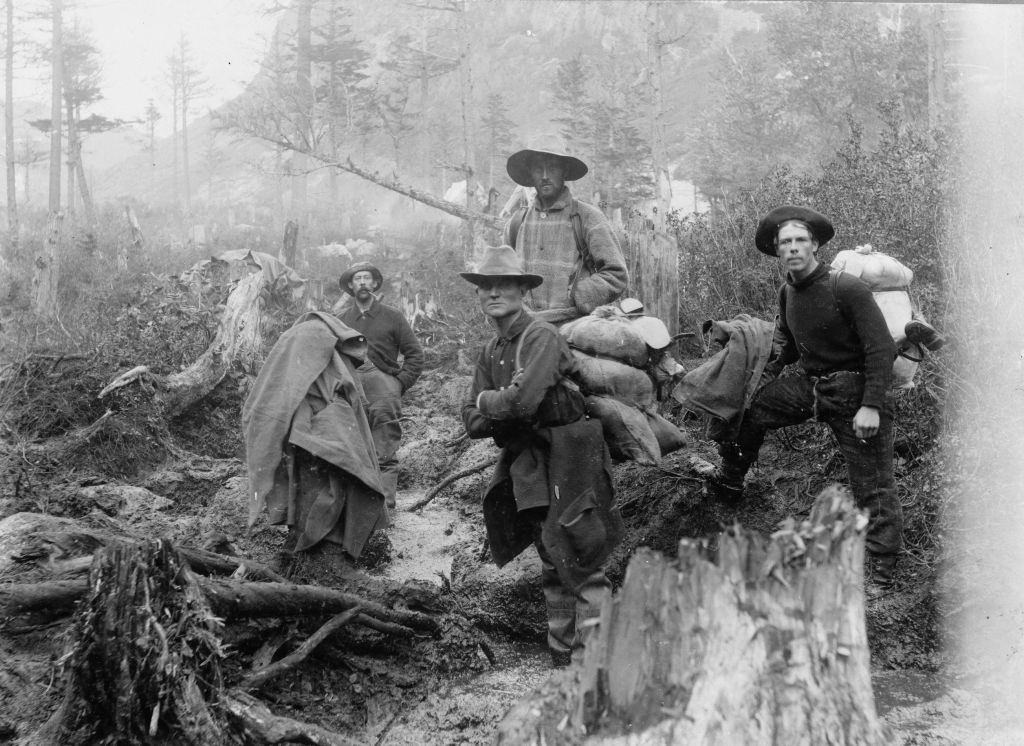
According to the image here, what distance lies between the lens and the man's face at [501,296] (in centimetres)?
411

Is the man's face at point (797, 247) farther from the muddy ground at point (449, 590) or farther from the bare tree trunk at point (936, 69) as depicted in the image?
the bare tree trunk at point (936, 69)

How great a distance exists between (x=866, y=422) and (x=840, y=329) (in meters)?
0.51

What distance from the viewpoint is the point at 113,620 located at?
2643 mm

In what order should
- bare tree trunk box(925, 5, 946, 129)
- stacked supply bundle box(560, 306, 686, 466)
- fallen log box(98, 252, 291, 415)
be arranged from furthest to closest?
bare tree trunk box(925, 5, 946, 129)
fallen log box(98, 252, 291, 415)
stacked supply bundle box(560, 306, 686, 466)

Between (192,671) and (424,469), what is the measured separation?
5.13 meters

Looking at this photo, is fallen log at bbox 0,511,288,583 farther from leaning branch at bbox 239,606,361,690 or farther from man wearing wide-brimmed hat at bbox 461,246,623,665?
man wearing wide-brimmed hat at bbox 461,246,623,665

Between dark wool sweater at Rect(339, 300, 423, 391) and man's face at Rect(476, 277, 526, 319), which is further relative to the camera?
dark wool sweater at Rect(339, 300, 423, 391)

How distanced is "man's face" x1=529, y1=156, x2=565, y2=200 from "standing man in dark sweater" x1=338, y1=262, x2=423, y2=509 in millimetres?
2355

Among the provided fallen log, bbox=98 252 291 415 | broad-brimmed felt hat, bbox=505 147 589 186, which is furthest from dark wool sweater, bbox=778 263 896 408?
fallen log, bbox=98 252 291 415

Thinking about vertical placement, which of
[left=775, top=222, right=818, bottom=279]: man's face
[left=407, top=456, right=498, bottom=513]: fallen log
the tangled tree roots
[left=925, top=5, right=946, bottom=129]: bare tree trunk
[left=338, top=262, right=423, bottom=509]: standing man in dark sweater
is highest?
[left=925, top=5, right=946, bottom=129]: bare tree trunk

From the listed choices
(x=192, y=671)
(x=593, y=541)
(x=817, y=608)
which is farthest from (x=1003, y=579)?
(x=192, y=671)

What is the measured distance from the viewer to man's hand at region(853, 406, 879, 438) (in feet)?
13.0

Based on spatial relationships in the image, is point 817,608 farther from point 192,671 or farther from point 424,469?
point 424,469

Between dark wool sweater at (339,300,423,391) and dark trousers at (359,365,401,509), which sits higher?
dark wool sweater at (339,300,423,391)
